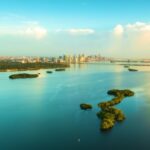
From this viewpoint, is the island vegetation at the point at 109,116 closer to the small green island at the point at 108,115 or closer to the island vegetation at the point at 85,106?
the small green island at the point at 108,115

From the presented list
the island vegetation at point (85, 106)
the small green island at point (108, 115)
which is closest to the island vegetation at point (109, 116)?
the small green island at point (108, 115)

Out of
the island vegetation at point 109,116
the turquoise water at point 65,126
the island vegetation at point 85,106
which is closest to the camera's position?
the turquoise water at point 65,126

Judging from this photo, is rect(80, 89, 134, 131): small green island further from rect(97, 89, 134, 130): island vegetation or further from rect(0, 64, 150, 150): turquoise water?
rect(0, 64, 150, 150): turquoise water

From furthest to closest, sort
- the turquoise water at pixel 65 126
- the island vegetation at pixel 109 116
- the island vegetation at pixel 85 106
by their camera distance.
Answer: the island vegetation at pixel 85 106 < the island vegetation at pixel 109 116 < the turquoise water at pixel 65 126

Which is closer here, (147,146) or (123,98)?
(147,146)

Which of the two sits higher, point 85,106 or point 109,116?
point 109,116

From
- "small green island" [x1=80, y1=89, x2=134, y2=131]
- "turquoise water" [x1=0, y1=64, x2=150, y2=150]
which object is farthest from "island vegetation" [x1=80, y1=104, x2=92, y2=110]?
"turquoise water" [x1=0, y1=64, x2=150, y2=150]

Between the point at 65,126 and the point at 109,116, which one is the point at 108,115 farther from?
the point at 65,126

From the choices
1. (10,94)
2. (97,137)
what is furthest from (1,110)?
(97,137)

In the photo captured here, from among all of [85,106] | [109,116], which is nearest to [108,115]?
[109,116]

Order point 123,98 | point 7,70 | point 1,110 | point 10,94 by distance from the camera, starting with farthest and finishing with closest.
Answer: point 7,70 → point 10,94 → point 123,98 → point 1,110

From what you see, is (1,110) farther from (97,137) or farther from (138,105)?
(138,105)
